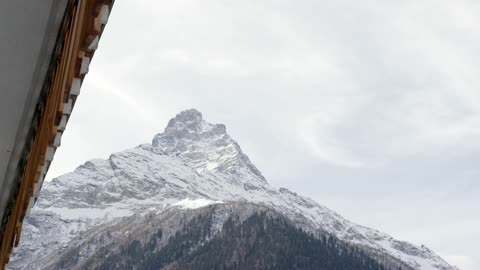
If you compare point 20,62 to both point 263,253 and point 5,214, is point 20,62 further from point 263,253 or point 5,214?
point 263,253

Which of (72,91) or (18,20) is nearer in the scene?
→ (72,91)

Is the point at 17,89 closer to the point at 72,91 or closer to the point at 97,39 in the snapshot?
the point at 72,91

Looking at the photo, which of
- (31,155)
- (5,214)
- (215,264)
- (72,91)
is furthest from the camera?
(215,264)

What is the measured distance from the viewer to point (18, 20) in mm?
5688

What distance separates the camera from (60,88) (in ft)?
17.5

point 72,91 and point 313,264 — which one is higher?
point 72,91

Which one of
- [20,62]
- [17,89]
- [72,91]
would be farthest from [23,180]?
[72,91]

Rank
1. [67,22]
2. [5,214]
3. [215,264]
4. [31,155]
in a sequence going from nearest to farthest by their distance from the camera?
1. [67,22]
2. [31,155]
3. [5,214]
4. [215,264]

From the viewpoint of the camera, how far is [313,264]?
19562 centimetres

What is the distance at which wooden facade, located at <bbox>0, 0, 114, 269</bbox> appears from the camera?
4438 millimetres

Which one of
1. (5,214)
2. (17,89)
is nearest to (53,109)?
(17,89)

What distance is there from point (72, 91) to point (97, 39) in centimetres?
64

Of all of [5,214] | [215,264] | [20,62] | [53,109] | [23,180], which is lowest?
[215,264]

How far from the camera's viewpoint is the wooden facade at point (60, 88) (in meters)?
4.44
